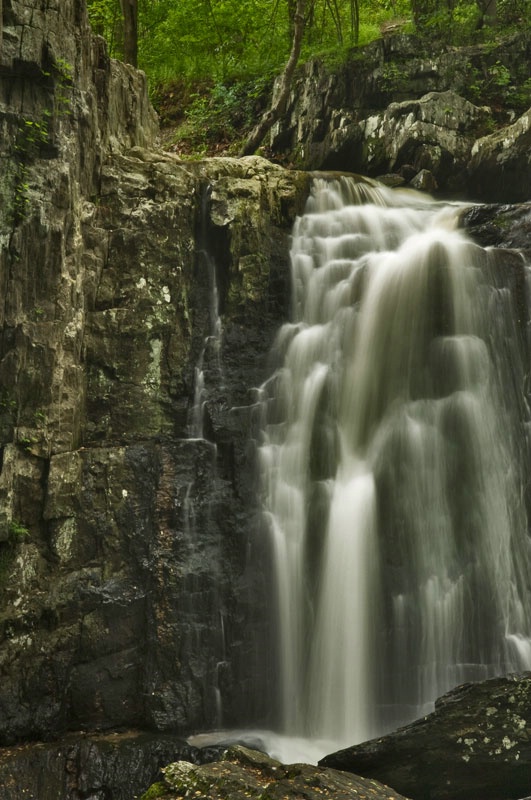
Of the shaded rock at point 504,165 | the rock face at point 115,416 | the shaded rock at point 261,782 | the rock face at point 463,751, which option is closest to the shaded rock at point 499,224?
the shaded rock at point 504,165

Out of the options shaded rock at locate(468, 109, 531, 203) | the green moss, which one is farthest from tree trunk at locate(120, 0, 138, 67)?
the green moss

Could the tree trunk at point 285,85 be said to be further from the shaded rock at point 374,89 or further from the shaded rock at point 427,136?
the shaded rock at point 427,136

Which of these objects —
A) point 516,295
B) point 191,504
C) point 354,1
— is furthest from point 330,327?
point 354,1

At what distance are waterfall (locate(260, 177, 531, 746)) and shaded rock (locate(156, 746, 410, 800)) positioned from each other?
2.06 metres

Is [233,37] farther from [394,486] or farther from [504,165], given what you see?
[394,486]

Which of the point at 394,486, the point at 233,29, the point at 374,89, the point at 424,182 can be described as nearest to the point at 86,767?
the point at 394,486

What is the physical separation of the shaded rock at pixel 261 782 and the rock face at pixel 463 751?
581 mm

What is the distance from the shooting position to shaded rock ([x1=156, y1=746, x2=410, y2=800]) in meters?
5.41

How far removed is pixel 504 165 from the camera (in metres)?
13.2

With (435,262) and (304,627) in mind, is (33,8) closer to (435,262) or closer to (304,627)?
(435,262)

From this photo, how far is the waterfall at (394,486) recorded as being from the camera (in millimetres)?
8172

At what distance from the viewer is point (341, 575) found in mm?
8617

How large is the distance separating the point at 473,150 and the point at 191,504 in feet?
30.2

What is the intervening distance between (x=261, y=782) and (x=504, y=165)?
11.5 m
